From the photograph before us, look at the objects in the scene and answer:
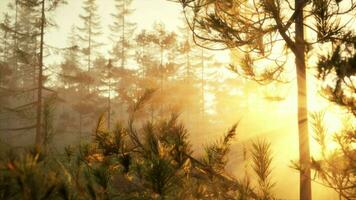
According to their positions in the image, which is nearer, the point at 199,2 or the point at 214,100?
the point at 199,2

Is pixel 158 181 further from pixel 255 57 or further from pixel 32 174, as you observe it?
pixel 255 57

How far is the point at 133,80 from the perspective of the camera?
4606 cm

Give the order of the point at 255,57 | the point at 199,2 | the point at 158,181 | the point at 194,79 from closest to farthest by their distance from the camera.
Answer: the point at 158,181, the point at 199,2, the point at 255,57, the point at 194,79

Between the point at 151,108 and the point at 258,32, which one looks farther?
the point at 151,108

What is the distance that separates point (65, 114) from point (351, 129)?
40660 mm

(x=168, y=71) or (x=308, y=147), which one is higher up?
(x=168, y=71)

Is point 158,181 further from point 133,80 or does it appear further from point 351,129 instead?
point 133,80

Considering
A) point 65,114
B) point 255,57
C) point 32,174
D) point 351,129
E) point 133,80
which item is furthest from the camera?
point 133,80

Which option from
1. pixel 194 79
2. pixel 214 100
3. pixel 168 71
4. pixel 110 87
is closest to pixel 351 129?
pixel 168 71

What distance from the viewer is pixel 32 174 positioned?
3.92 ft

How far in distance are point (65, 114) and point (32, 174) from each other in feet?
138

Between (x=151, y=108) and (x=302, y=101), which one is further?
(x=151, y=108)

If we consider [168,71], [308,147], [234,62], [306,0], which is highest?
[168,71]

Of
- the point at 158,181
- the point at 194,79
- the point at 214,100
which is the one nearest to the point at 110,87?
the point at 194,79
